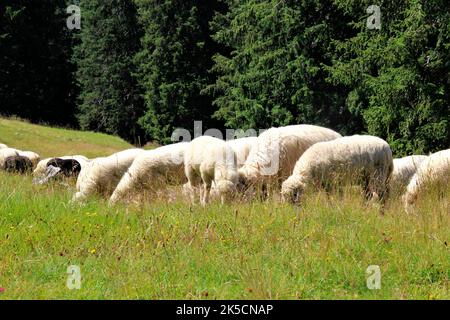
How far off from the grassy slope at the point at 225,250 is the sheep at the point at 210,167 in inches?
70.0

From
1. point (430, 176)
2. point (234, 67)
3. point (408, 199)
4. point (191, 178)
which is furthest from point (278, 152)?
point (234, 67)

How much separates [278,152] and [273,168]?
30 centimetres

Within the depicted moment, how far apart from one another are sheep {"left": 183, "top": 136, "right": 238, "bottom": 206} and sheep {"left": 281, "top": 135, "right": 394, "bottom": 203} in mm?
861

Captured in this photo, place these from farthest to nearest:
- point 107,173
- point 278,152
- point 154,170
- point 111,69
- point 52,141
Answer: point 111,69 < point 52,141 < point 107,173 < point 154,170 < point 278,152

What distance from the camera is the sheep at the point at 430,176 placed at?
28.7 ft

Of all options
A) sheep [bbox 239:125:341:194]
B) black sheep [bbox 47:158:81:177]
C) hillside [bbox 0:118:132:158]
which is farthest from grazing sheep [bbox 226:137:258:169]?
hillside [bbox 0:118:132:158]

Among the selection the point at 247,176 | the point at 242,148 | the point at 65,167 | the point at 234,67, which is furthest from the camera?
the point at 234,67

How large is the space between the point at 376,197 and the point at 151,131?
35636mm

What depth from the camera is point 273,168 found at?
10078mm

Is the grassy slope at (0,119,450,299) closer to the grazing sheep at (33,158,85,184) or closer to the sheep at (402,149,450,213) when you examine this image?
the sheep at (402,149,450,213)

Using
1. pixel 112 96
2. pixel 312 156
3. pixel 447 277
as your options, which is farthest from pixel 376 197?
pixel 112 96

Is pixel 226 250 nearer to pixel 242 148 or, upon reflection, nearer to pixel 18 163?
pixel 242 148

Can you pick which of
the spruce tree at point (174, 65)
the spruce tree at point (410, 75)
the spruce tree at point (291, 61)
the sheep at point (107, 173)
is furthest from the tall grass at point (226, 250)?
the spruce tree at point (174, 65)

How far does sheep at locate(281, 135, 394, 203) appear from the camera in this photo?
898 cm
